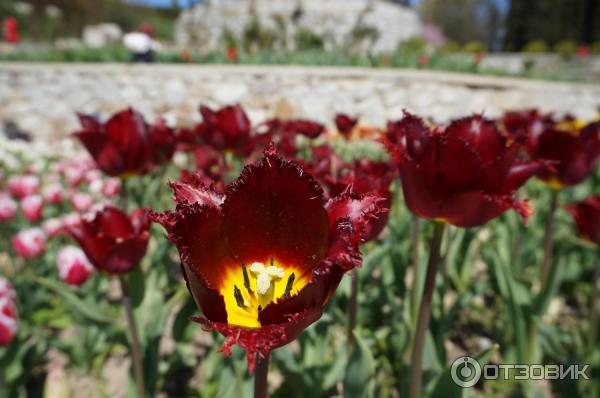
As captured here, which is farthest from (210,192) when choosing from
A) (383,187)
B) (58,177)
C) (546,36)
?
(546,36)

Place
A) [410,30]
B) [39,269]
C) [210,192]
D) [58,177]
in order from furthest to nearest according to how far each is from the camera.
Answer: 1. [410,30]
2. [58,177]
3. [39,269]
4. [210,192]

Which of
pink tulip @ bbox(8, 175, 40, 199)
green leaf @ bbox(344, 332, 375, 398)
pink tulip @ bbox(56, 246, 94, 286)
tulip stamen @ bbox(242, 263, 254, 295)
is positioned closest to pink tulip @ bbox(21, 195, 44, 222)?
pink tulip @ bbox(8, 175, 40, 199)

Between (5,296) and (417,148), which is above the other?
(417,148)

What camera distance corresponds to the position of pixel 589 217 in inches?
59.5

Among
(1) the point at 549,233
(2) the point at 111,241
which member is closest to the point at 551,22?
(1) the point at 549,233

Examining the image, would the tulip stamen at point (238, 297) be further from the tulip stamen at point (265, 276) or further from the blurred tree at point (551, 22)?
the blurred tree at point (551, 22)

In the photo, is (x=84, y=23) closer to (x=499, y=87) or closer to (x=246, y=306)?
(x=499, y=87)

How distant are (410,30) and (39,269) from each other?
45.5 feet

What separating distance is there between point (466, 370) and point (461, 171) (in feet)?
1.62

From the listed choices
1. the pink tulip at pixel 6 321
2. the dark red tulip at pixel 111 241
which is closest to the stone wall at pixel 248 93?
the pink tulip at pixel 6 321

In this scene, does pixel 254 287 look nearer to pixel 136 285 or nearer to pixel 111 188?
pixel 136 285

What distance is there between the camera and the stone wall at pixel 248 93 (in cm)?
637

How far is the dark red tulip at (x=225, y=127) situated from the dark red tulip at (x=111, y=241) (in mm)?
707

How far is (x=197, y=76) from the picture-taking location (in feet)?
20.7
